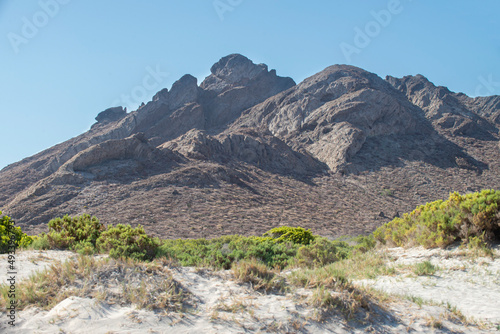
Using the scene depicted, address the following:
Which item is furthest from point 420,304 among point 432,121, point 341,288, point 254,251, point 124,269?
point 432,121

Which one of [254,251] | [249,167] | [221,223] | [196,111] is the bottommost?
[221,223]

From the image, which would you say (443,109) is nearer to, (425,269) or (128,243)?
(425,269)

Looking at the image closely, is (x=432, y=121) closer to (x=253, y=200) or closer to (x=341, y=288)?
(x=253, y=200)

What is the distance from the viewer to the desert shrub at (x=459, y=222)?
297 inches

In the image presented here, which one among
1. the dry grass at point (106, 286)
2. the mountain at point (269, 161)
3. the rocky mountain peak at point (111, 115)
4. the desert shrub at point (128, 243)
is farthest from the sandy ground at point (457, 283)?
the rocky mountain peak at point (111, 115)

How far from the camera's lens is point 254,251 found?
9000 mm

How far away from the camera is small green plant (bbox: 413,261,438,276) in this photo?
7094 millimetres

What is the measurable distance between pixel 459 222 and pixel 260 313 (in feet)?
18.4

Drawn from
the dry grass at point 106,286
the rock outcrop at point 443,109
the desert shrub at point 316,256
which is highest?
the rock outcrop at point 443,109

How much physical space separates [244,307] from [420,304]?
291 cm

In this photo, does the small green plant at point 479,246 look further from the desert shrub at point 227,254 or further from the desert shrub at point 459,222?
the desert shrub at point 227,254

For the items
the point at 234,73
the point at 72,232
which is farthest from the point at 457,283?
the point at 234,73

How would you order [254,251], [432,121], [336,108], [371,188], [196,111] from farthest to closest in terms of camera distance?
[196,111] < [432,121] < [336,108] < [371,188] < [254,251]

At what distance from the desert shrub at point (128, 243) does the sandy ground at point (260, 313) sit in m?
1.40
